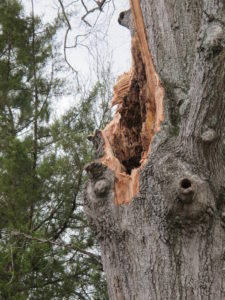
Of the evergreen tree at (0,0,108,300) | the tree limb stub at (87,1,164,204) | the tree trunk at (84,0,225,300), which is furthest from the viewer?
the evergreen tree at (0,0,108,300)

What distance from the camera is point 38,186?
500 cm

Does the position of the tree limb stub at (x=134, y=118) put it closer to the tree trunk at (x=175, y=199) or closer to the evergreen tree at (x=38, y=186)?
the tree trunk at (x=175, y=199)

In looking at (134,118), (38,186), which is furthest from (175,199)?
(38,186)

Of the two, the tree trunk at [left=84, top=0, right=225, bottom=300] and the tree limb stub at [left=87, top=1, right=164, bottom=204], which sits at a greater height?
the tree limb stub at [left=87, top=1, right=164, bottom=204]

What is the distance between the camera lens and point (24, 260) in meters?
4.32

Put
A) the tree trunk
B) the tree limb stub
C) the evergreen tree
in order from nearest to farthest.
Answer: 1. the tree trunk
2. the tree limb stub
3. the evergreen tree

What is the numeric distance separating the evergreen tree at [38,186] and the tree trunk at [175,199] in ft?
6.29

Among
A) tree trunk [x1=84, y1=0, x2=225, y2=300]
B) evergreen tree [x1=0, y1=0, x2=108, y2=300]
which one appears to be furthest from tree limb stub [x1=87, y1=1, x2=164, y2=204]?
evergreen tree [x1=0, y1=0, x2=108, y2=300]

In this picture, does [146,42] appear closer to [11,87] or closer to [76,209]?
[76,209]

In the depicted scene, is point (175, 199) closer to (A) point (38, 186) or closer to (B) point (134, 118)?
(B) point (134, 118)

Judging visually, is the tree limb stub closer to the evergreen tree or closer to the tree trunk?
the tree trunk

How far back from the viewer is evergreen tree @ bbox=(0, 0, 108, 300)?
174 inches

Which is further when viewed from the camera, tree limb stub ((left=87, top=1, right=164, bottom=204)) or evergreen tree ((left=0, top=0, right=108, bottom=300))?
evergreen tree ((left=0, top=0, right=108, bottom=300))

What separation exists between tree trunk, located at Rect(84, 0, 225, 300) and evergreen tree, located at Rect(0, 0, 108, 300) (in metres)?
1.92
